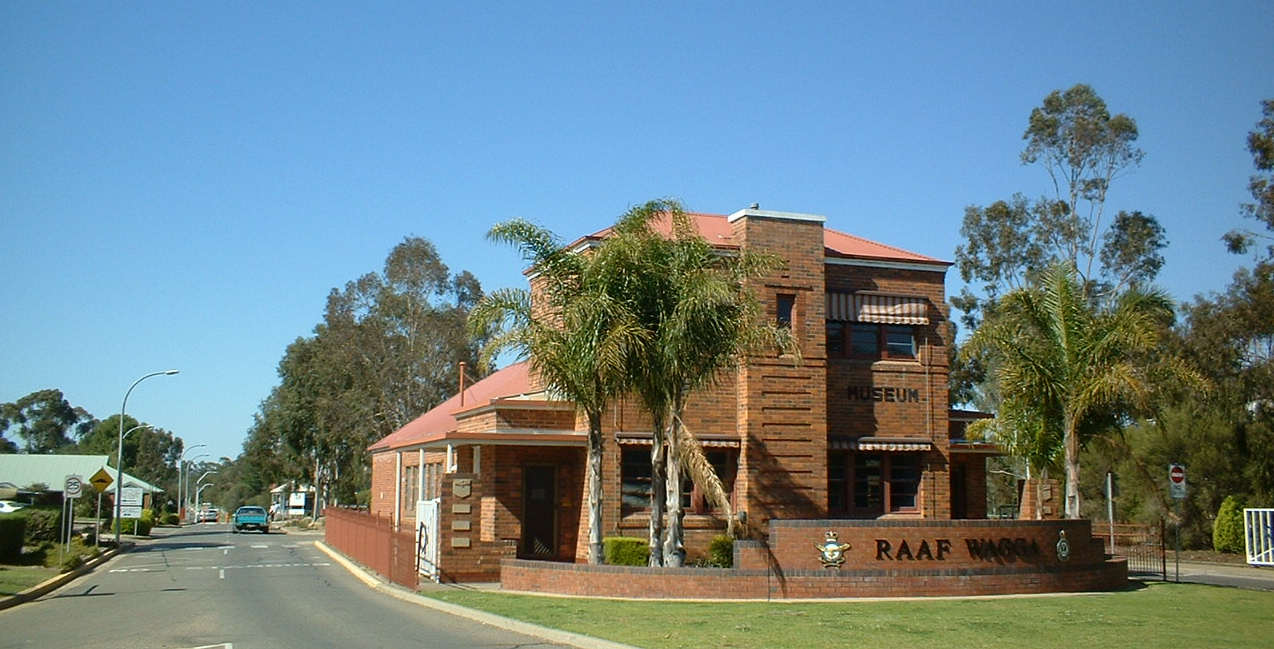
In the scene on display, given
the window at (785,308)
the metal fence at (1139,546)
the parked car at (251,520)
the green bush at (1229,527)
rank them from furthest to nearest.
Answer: the parked car at (251,520), the green bush at (1229,527), the metal fence at (1139,546), the window at (785,308)

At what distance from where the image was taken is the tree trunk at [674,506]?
20.4 m

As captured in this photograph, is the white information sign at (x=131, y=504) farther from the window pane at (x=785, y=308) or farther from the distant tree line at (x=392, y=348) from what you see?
the window pane at (x=785, y=308)

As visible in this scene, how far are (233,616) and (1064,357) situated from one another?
54.6 feet

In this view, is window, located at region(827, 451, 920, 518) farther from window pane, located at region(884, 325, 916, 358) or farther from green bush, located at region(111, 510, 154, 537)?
green bush, located at region(111, 510, 154, 537)

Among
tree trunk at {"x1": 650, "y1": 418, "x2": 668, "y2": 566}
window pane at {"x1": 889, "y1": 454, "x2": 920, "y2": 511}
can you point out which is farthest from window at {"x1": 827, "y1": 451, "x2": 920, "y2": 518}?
tree trunk at {"x1": 650, "y1": 418, "x2": 668, "y2": 566}

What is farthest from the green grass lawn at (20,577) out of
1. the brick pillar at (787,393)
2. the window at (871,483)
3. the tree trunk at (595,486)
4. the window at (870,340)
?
the window at (870,340)

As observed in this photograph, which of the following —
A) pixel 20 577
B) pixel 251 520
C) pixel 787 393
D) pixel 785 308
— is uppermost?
pixel 785 308

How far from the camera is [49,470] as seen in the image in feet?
238

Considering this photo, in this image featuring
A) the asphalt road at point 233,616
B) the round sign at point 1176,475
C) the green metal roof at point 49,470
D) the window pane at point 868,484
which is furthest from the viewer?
the green metal roof at point 49,470

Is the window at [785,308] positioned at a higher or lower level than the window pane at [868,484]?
higher

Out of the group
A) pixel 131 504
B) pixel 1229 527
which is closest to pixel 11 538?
pixel 131 504

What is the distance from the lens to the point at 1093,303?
42312mm

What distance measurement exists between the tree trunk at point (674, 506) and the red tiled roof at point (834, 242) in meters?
5.89

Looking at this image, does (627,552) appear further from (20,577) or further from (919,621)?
(20,577)
